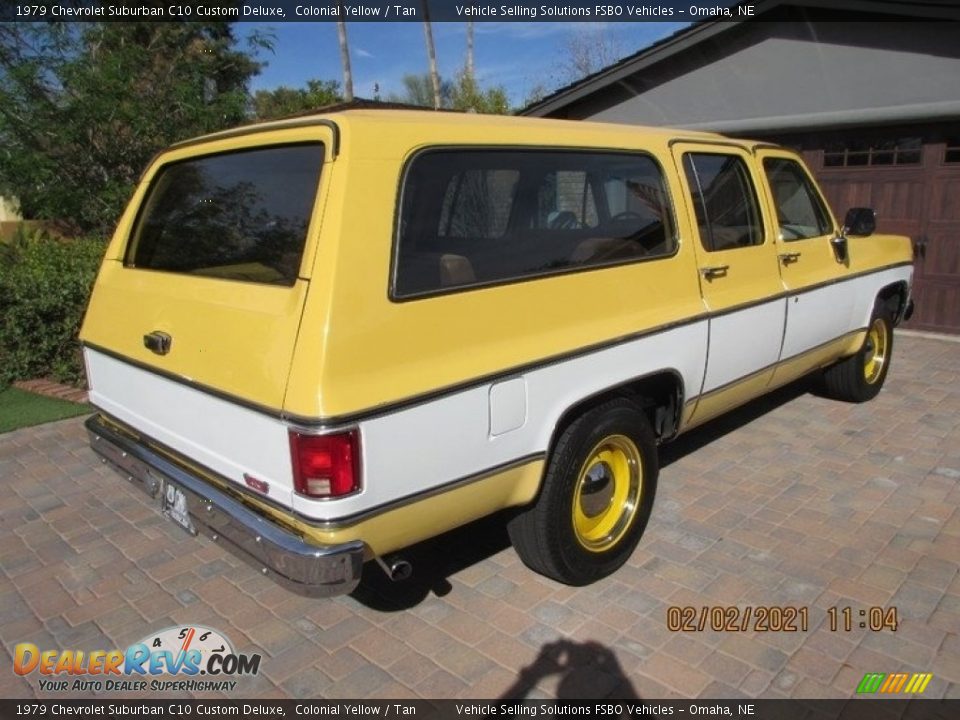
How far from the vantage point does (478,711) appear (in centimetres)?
246

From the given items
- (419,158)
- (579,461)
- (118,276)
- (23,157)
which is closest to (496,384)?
(579,461)

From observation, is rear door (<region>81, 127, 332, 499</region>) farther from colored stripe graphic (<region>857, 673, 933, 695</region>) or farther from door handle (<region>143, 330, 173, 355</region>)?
colored stripe graphic (<region>857, 673, 933, 695</region>)

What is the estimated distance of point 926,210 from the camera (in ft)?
25.7

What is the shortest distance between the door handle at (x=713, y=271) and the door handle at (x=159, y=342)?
2.43 metres

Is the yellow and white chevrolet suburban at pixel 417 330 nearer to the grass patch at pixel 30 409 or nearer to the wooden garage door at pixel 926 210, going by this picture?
the grass patch at pixel 30 409

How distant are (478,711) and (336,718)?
19.9 inches

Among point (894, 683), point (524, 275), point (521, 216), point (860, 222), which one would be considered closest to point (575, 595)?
point (894, 683)

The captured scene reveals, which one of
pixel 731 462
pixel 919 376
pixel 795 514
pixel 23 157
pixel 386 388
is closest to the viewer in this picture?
pixel 386 388

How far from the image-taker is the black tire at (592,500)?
2.85m

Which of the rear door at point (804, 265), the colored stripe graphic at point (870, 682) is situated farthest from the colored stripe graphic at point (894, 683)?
the rear door at point (804, 265)

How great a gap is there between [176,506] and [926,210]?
838cm

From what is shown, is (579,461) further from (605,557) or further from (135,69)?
(135,69)

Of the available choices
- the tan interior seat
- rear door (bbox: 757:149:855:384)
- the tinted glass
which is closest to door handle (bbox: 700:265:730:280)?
the tan interior seat
